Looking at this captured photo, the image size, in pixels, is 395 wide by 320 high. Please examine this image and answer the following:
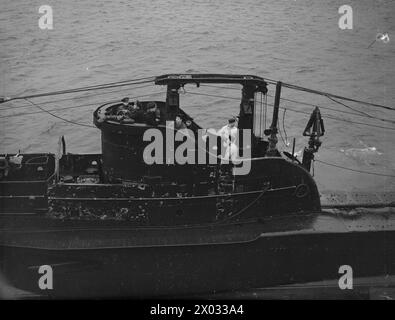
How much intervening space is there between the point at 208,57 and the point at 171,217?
66.7ft

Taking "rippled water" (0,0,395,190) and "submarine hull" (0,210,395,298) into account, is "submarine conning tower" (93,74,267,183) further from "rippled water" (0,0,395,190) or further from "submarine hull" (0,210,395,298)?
"rippled water" (0,0,395,190)

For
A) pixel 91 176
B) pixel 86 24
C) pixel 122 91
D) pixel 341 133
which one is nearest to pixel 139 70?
pixel 122 91

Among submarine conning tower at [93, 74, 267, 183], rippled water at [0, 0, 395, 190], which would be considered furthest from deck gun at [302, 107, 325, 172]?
rippled water at [0, 0, 395, 190]

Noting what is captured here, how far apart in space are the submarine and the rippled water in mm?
8469

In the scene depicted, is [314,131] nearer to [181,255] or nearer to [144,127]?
[144,127]

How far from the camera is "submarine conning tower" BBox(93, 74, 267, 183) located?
11.2 meters

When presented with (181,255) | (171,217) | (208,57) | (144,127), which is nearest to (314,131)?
(171,217)

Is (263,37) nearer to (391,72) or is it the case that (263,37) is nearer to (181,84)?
(391,72)

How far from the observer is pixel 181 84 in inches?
442

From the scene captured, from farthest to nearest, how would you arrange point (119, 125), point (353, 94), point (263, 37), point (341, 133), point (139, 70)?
point (263, 37) < point (139, 70) < point (353, 94) < point (341, 133) < point (119, 125)

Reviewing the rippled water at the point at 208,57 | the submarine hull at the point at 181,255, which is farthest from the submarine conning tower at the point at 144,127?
the rippled water at the point at 208,57

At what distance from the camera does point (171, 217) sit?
11.8 m

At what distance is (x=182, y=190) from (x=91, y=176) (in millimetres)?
2564

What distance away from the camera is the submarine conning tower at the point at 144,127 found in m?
11.2
